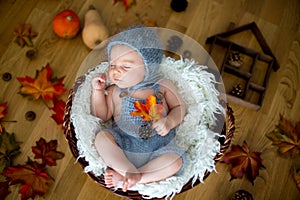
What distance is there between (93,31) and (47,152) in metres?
0.51

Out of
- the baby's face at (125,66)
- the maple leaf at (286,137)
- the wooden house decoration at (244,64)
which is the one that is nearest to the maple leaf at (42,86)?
the baby's face at (125,66)

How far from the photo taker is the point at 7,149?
130 cm

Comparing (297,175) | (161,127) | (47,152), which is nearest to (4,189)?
(47,152)

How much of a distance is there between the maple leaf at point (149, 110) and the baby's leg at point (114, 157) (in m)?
0.12

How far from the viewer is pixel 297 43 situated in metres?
1.58

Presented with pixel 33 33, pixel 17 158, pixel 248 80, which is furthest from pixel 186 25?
pixel 17 158

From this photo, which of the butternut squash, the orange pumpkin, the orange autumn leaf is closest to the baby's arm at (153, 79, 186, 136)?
the butternut squash

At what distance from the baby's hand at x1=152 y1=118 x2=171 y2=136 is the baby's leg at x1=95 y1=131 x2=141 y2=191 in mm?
131

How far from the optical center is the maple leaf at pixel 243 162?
1318 mm

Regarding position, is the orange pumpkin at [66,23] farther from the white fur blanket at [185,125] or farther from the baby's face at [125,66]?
the baby's face at [125,66]

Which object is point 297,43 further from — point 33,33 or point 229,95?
point 33,33

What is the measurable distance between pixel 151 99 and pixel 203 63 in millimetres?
447

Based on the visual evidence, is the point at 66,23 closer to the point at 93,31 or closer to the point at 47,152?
the point at 93,31

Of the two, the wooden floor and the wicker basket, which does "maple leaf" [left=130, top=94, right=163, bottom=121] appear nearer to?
the wicker basket
